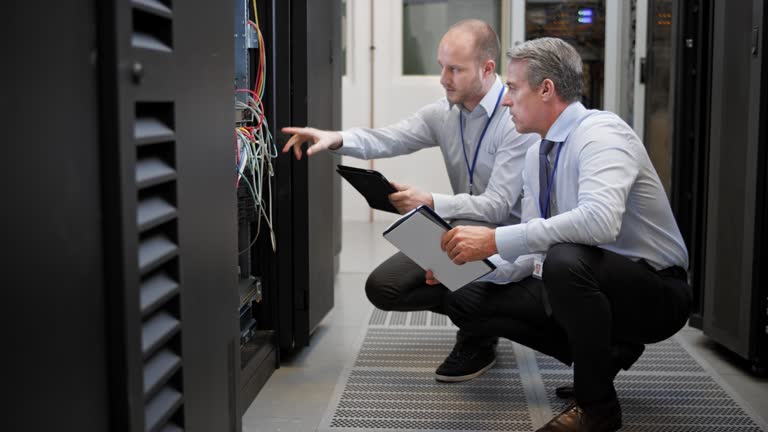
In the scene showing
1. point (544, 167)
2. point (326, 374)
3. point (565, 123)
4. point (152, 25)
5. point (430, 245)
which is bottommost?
point (326, 374)

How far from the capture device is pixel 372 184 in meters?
2.55

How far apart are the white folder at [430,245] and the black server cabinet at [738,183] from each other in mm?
920

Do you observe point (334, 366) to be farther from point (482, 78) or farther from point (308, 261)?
point (482, 78)

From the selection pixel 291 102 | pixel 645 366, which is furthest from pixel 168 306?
pixel 645 366

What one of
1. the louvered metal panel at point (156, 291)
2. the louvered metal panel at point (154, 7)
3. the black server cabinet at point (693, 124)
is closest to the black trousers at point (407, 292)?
the black server cabinet at point (693, 124)

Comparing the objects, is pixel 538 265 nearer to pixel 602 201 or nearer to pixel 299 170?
pixel 602 201

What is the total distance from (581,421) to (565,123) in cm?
77

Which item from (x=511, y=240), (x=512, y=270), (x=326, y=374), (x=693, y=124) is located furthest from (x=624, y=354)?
(x=693, y=124)

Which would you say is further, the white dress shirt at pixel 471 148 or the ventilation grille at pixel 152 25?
the white dress shirt at pixel 471 148

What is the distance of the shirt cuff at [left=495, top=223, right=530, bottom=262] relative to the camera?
2133 millimetres

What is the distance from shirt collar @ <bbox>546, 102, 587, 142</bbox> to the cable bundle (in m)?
0.82

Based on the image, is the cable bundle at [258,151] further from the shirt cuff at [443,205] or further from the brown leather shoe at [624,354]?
the brown leather shoe at [624,354]

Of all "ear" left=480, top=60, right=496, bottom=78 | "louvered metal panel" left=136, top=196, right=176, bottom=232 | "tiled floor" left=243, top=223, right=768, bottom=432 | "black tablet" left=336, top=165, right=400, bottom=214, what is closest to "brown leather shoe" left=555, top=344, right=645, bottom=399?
"tiled floor" left=243, top=223, right=768, bottom=432

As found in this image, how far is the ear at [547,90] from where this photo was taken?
7.50ft
